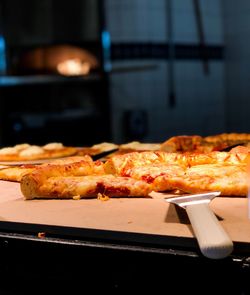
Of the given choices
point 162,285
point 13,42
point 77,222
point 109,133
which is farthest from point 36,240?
point 13,42

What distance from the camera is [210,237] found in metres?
0.86

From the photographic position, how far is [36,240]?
106 cm

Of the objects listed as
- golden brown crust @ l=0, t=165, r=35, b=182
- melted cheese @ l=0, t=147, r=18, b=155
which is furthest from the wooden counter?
melted cheese @ l=0, t=147, r=18, b=155

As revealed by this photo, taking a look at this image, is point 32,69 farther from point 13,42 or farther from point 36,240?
point 36,240

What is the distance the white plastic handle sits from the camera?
0.84 metres

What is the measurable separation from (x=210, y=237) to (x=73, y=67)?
329 cm

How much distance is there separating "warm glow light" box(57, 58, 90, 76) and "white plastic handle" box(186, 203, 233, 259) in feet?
10.4

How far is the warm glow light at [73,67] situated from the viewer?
400 cm

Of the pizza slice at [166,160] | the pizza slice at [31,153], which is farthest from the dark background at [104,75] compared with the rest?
the pizza slice at [166,160]

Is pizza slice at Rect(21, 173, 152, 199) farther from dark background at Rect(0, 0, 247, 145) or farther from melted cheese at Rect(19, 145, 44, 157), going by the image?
dark background at Rect(0, 0, 247, 145)

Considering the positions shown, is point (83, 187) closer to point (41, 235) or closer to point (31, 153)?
point (41, 235)

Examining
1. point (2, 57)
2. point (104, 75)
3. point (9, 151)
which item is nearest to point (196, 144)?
point (9, 151)

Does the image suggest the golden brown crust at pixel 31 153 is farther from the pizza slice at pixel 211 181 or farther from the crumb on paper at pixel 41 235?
the crumb on paper at pixel 41 235

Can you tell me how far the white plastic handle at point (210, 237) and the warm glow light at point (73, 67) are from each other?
124 inches
